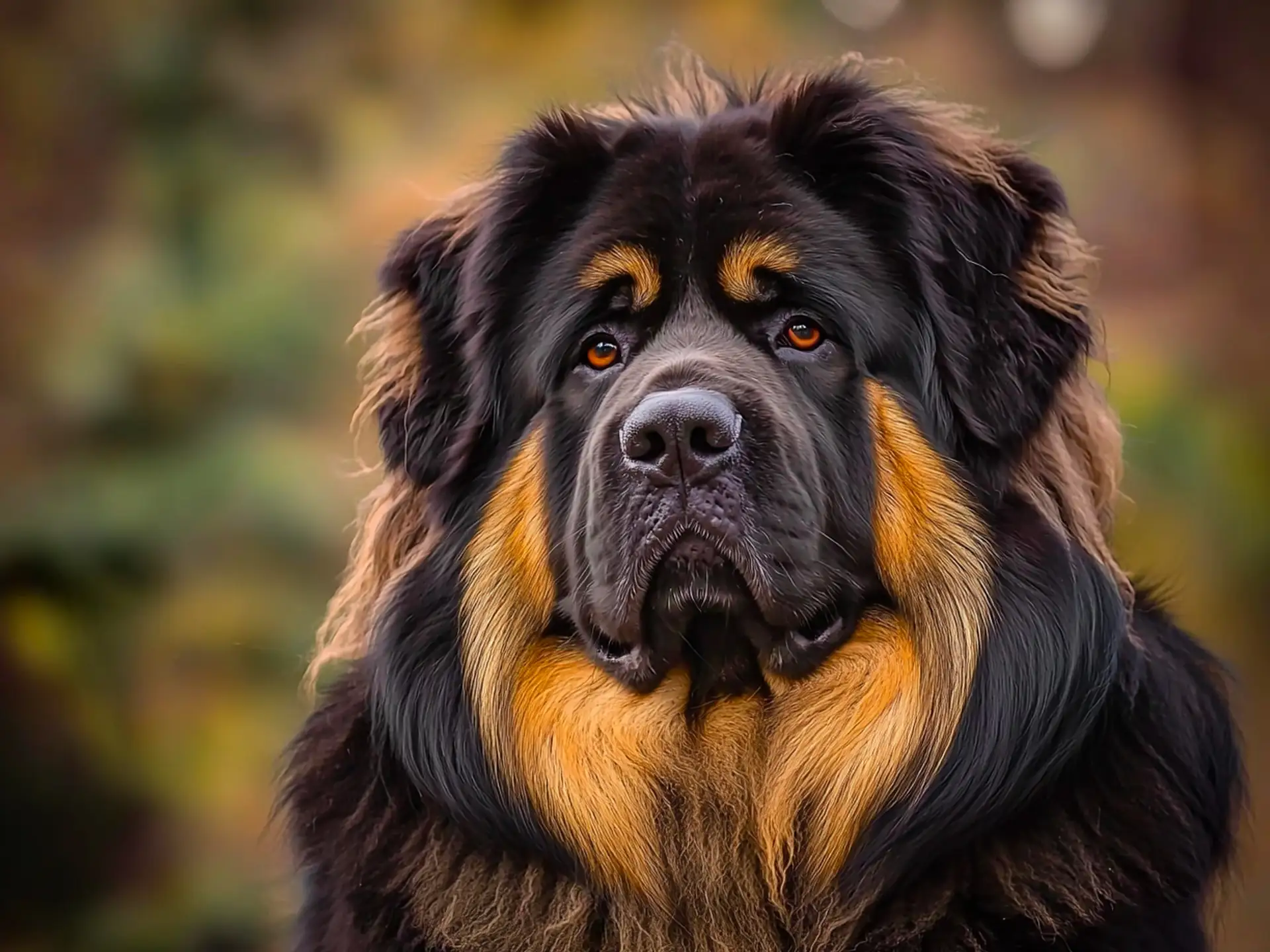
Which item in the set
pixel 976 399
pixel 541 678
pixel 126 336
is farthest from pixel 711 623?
pixel 126 336

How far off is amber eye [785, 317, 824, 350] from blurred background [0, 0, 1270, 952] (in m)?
3.68

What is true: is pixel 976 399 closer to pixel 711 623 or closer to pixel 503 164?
pixel 711 623

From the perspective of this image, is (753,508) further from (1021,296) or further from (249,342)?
(249,342)

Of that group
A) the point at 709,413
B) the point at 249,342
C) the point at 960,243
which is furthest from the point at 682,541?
the point at 249,342

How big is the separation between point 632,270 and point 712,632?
83 cm

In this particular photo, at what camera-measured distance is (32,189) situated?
7605 mm

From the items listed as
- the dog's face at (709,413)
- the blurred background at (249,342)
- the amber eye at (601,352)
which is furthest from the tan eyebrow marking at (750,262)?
the blurred background at (249,342)

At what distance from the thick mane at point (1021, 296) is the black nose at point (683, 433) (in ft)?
2.43

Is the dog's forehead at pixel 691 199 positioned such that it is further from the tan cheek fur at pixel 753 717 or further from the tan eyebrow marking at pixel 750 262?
the tan cheek fur at pixel 753 717

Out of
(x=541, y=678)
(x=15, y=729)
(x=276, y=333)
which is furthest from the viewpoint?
(x=276, y=333)

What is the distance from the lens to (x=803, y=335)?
3.10m

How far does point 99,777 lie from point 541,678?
463cm

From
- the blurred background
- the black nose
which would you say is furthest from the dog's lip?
the blurred background

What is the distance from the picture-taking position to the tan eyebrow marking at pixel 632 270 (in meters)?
3.16
